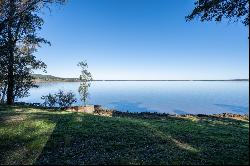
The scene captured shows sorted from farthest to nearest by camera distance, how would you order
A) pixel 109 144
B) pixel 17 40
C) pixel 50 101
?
pixel 50 101 < pixel 17 40 < pixel 109 144

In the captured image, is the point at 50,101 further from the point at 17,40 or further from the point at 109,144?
the point at 109,144

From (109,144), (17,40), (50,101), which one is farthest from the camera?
(50,101)

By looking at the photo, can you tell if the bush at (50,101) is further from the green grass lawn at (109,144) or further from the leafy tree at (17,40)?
the green grass lawn at (109,144)

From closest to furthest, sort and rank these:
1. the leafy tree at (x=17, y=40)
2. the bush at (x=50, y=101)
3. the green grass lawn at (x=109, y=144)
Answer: the green grass lawn at (x=109, y=144)
the leafy tree at (x=17, y=40)
the bush at (x=50, y=101)

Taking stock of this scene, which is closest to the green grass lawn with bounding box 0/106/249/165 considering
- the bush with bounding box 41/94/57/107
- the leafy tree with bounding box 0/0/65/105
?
the leafy tree with bounding box 0/0/65/105

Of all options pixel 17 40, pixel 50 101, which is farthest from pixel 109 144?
pixel 50 101

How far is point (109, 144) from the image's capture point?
16.7 m

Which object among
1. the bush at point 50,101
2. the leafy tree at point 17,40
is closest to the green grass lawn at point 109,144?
the leafy tree at point 17,40

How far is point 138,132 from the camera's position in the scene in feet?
63.4

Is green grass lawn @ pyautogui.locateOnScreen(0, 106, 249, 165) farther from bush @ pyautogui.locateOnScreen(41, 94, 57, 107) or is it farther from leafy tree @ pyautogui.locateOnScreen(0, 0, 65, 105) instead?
bush @ pyautogui.locateOnScreen(41, 94, 57, 107)

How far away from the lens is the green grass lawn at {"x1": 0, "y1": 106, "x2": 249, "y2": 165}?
13.9m

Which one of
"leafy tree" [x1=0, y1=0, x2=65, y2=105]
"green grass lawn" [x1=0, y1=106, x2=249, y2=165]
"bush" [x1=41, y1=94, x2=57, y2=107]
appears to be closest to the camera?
"green grass lawn" [x1=0, y1=106, x2=249, y2=165]

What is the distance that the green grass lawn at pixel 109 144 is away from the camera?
13.9 m

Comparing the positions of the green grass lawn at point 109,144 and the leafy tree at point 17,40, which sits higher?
the leafy tree at point 17,40
